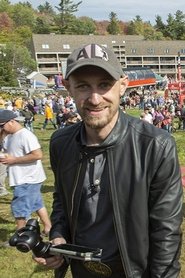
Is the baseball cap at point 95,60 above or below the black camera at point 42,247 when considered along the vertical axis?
above

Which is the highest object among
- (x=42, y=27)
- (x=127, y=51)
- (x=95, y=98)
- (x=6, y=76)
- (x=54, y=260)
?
(x=42, y=27)

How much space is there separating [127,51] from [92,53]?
291 ft

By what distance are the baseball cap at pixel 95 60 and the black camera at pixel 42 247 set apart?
78 cm

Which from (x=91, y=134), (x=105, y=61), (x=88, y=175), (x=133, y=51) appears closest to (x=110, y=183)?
(x=88, y=175)

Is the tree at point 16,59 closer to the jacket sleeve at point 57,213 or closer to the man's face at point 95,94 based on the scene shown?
the jacket sleeve at point 57,213

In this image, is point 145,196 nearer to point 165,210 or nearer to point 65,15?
point 165,210

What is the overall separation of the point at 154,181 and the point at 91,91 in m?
0.51

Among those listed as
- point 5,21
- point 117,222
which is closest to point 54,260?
point 117,222

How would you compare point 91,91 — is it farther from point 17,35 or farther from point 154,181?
point 17,35

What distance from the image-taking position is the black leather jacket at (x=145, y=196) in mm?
1697

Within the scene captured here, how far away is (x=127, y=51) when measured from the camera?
87375 millimetres

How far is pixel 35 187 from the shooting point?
480 centimetres

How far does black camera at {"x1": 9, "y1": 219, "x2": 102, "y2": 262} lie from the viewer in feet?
5.64

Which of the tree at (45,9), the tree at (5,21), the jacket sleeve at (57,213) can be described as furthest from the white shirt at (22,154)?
the tree at (45,9)
